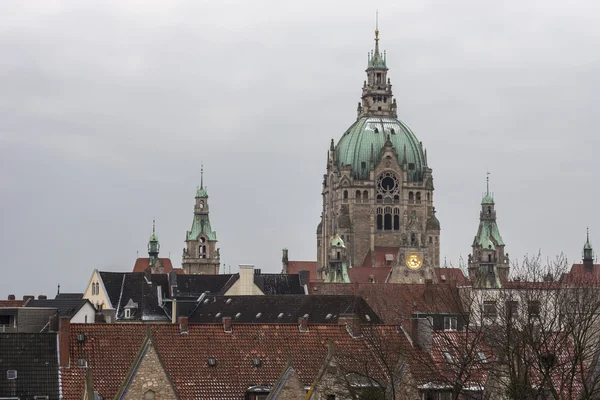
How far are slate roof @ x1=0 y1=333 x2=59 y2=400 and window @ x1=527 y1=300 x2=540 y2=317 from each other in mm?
21280

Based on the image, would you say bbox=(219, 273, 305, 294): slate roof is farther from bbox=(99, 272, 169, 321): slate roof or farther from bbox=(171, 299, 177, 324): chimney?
bbox=(171, 299, 177, 324): chimney

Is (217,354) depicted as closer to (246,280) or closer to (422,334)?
(422,334)

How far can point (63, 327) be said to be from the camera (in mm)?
69188

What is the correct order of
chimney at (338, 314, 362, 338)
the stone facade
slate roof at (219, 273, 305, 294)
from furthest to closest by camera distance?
slate roof at (219, 273, 305, 294)
chimney at (338, 314, 362, 338)
the stone facade

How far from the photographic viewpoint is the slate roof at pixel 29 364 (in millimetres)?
67938

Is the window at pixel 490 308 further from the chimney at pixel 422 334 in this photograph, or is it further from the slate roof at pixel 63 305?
the slate roof at pixel 63 305

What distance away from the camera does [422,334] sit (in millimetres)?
76875

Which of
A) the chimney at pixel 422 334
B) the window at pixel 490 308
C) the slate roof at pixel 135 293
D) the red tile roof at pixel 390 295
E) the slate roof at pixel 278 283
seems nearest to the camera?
the window at pixel 490 308

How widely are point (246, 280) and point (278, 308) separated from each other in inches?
1224

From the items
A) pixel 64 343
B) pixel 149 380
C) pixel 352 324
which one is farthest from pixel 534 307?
pixel 64 343

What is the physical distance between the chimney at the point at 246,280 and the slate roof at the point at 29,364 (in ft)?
270

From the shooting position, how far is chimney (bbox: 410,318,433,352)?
3000 inches

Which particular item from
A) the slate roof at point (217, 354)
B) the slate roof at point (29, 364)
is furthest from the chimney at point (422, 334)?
the slate roof at point (29, 364)

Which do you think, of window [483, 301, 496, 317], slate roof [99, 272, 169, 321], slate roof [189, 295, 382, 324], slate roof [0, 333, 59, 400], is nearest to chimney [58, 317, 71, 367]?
slate roof [0, 333, 59, 400]
